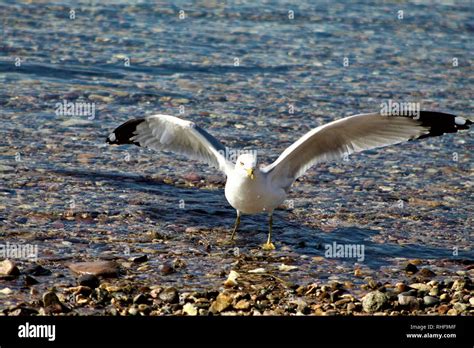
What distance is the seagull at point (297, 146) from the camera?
8.07 meters

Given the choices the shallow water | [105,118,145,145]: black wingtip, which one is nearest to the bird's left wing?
the shallow water

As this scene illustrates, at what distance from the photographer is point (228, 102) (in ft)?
42.4

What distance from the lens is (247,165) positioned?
311 inches

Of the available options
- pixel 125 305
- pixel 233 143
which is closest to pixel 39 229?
pixel 125 305

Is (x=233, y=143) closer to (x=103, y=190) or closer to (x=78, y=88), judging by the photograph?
(x=103, y=190)

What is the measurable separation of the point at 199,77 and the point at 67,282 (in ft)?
25.1

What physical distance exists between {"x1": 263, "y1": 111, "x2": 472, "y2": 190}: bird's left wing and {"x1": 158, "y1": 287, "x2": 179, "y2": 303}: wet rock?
188 cm

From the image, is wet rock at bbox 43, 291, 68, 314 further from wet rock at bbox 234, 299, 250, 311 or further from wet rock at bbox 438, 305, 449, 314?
wet rock at bbox 438, 305, 449, 314

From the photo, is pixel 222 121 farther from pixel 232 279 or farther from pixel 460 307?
pixel 460 307

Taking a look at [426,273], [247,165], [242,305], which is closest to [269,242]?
[247,165]

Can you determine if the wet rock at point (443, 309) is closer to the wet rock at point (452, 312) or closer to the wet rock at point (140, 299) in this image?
the wet rock at point (452, 312)

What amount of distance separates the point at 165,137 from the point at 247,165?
1583mm

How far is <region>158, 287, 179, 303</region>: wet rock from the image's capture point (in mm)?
6641

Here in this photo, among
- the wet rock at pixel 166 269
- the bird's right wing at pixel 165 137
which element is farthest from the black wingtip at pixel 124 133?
the wet rock at pixel 166 269
